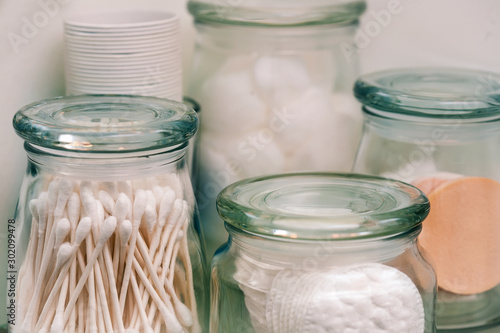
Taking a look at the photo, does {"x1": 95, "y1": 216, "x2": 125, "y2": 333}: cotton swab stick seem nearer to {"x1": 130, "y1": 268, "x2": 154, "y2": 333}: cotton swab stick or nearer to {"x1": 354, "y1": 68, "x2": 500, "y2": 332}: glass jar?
{"x1": 130, "y1": 268, "x2": 154, "y2": 333}: cotton swab stick

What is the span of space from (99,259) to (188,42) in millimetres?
427

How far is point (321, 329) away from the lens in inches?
17.3

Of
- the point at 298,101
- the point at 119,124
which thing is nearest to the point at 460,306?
the point at 298,101

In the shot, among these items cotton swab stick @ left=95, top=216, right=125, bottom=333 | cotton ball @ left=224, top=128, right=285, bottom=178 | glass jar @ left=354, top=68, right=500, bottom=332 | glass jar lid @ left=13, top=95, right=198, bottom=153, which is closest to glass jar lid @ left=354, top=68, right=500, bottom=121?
glass jar @ left=354, top=68, right=500, bottom=332

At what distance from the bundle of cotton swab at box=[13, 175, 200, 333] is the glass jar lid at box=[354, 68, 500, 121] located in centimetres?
25

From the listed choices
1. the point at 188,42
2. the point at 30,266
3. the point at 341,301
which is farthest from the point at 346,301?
the point at 188,42

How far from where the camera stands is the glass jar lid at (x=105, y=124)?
475 millimetres

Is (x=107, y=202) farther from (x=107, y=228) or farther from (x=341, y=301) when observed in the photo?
(x=341, y=301)

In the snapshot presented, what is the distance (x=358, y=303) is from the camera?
0.44m

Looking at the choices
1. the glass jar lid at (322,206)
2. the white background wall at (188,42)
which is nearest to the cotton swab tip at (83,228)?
the glass jar lid at (322,206)

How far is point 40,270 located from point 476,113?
42 centimetres

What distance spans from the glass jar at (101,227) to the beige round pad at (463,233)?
0.24m

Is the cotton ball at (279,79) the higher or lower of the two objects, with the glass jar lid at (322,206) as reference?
higher

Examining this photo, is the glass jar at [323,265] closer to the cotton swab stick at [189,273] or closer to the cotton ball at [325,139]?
the cotton swab stick at [189,273]
